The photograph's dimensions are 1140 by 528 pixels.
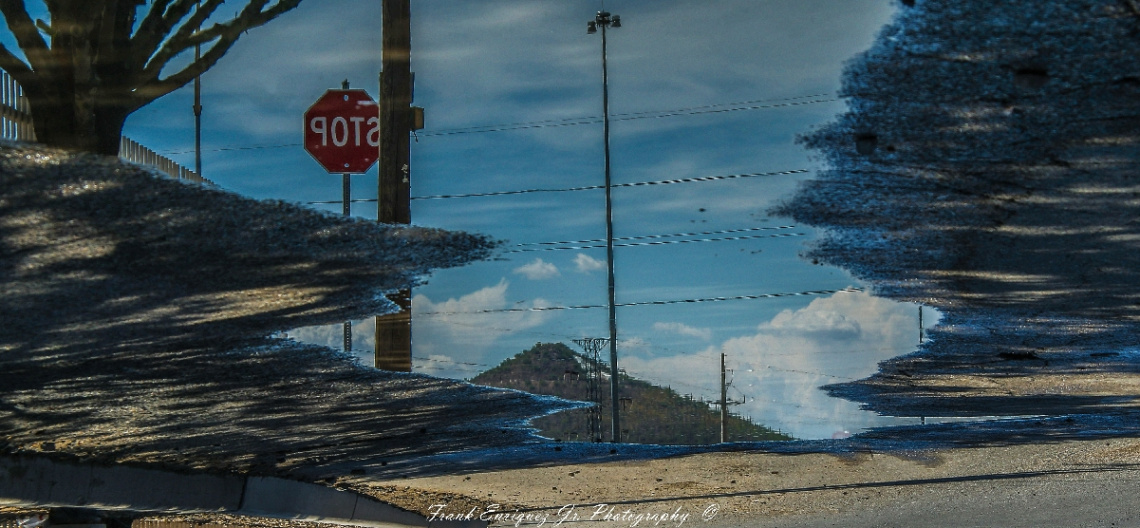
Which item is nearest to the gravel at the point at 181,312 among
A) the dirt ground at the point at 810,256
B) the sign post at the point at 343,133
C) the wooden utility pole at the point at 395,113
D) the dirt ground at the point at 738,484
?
the dirt ground at the point at 810,256

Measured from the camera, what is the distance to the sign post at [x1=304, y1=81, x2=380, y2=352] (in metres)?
13.6

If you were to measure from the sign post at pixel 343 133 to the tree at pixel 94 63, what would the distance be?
674 centimetres

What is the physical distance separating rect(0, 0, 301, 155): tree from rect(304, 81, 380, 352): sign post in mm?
6744

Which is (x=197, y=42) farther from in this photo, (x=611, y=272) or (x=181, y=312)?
(x=611, y=272)

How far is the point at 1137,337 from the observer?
16.4 ft

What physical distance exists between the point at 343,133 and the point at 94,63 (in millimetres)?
7857

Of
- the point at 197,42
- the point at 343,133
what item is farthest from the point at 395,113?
the point at 197,42

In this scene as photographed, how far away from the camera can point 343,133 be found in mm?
14133

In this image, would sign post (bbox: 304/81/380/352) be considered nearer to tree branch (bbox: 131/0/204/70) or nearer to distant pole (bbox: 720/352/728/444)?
tree branch (bbox: 131/0/204/70)

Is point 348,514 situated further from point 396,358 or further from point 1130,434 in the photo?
point 1130,434

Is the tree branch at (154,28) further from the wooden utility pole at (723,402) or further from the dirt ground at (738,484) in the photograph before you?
the wooden utility pole at (723,402)

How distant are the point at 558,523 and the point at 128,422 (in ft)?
21.5

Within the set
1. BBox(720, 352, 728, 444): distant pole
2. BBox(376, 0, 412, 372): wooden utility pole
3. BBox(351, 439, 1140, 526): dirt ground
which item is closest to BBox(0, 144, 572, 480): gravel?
BBox(351, 439, 1140, 526): dirt ground

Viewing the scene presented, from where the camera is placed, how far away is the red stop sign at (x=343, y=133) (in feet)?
44.7
